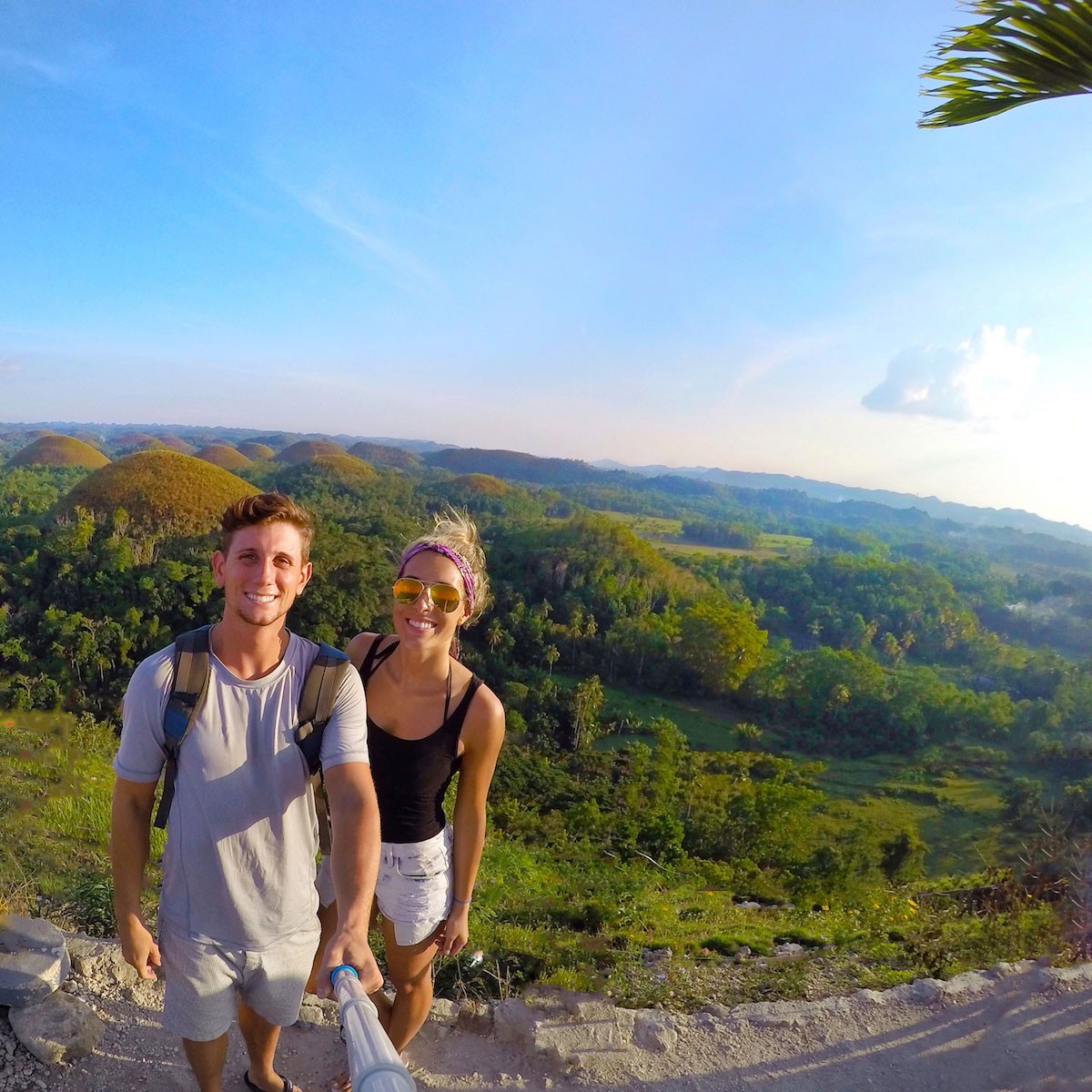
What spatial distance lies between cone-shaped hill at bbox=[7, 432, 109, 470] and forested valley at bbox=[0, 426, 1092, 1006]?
Answer: 1.32 feet

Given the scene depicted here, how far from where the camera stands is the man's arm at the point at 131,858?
1353 mm

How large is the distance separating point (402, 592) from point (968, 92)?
2.04 m

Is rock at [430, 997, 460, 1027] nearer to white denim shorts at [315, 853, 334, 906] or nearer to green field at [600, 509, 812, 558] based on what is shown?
white denim shorts at [315, 853, 334, 906]

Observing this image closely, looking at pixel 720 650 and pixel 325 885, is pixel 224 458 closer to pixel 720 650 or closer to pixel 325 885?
pixel 720 650

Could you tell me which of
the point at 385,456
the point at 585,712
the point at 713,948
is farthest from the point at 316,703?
the point at 385,456

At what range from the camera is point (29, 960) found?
2.11 metres

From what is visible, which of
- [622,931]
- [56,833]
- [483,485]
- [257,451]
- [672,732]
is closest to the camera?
[622,931]

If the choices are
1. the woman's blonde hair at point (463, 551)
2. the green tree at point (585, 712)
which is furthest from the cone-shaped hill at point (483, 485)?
the woman's blonde hair at point (463, 551)

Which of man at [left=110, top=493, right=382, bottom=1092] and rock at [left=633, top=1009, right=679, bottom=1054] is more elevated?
man at [left=110, top=493, right=382, bottom=1092]

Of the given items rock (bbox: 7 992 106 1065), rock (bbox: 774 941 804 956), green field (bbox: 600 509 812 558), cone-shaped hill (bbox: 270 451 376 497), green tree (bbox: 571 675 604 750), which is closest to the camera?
rock (bbox: 7 992 106 1065)

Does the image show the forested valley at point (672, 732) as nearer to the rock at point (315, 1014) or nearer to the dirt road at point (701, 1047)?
the dirt road at point (701, 1047)

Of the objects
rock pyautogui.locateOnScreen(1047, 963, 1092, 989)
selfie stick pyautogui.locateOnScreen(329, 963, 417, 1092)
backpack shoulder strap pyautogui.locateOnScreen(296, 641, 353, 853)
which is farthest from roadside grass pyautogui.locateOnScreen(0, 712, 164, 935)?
rock pyautogui.locateOnScreen(1047, 963, 1092, 989)

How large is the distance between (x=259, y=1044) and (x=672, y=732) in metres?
20.3

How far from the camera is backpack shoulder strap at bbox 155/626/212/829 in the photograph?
129 centimetres
